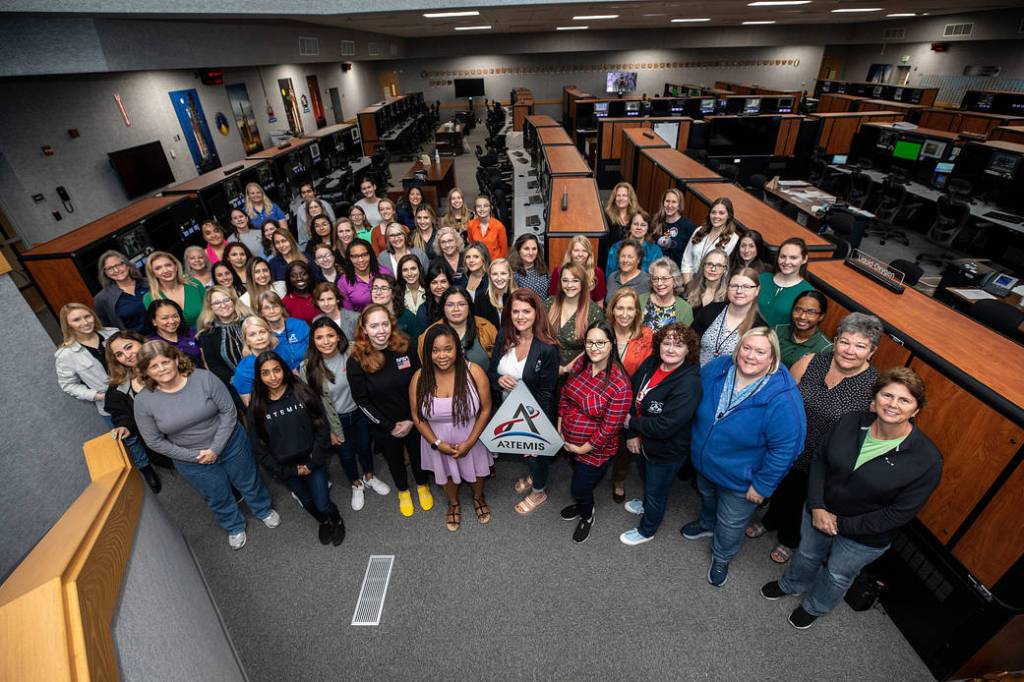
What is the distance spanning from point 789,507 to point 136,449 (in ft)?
15.8

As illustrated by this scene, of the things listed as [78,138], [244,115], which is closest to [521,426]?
[78,138]

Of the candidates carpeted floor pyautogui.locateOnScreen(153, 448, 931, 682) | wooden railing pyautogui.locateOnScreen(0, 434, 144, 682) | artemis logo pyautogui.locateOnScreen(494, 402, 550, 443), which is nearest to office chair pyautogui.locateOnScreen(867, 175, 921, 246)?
carpeted floor pyautogui.locateOnScreen(153, 448, 931, 682)

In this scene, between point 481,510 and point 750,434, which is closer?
point 750,434

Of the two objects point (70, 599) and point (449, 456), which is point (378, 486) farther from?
point (70, 599)

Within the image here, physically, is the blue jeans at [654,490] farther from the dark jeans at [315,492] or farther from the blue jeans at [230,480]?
the blue jeans at [230,480]

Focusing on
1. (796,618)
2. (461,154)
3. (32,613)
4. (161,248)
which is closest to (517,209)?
(161,248)

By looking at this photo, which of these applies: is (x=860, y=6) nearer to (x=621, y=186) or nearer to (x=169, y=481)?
(x=621, y=186)

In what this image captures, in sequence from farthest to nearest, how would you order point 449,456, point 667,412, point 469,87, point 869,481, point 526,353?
1. point 469,87
2. point 449,456
3. point 526,353
4. point 667,412
5. point 869,481

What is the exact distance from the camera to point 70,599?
1244 millimetres

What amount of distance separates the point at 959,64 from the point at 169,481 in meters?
23.4

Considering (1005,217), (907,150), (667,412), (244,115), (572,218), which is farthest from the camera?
(244,115)

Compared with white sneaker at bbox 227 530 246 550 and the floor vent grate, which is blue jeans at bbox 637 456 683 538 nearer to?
the floor vent grate

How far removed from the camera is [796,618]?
8.19 ft

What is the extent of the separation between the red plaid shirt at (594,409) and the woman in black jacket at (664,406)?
0.36 ft
